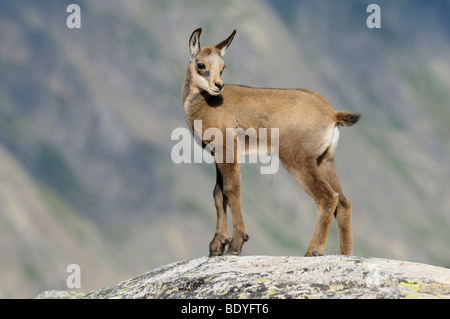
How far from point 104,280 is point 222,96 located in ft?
456

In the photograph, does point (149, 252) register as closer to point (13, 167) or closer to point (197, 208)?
point (197, 208)

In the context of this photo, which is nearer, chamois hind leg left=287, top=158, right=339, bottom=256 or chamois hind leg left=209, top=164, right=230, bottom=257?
chamois hind leg left=287, top=158, right=339, bottom=256

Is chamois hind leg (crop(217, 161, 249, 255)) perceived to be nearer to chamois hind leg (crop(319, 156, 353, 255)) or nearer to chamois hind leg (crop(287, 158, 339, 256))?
chamois hind leg (crop(287, 158, 339, 256))

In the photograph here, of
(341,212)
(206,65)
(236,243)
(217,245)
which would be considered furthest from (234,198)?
(206,65)

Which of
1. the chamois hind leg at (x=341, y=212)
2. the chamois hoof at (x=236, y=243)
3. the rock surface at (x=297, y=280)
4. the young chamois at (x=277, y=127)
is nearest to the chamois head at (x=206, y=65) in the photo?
the young chamois at (x=277, y=127)

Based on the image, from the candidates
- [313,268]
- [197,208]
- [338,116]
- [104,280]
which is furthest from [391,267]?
[197,208]

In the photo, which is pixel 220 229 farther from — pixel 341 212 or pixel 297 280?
pixel 297 280

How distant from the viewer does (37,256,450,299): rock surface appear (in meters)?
11.4

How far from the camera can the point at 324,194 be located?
54.5 feet

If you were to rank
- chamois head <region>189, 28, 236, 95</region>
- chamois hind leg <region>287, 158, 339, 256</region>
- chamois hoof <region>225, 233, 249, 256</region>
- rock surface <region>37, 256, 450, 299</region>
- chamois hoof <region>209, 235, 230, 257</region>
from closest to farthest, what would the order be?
rock surface <region>37, 256, 450, 299</region> < chamois hind leg <region>287, 158, 339, 256</region> < chamois hoof <region>225, 233, 249, 256</region> < chamois hoof <region>209, 235, 230, 257</region> < chamois head <region>189, 28, 236, 95</region>

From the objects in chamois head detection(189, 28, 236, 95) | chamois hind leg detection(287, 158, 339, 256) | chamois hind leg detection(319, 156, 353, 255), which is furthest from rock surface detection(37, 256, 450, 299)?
chamois head detection(189, 28, 236, 95)

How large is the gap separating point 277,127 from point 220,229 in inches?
118

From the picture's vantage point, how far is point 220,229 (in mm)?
16953
